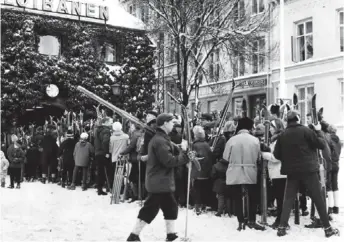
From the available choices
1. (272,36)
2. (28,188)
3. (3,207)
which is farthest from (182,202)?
(272,36)

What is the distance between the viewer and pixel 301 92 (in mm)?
23672

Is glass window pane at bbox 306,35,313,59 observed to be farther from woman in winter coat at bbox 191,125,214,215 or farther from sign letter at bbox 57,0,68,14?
woman in winter coat at bbox 191,125,214,215

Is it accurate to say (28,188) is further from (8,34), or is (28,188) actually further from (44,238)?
(8,34)

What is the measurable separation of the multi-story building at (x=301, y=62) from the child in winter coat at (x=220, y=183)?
1103 cm

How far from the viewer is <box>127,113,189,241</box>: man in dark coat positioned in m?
6.05

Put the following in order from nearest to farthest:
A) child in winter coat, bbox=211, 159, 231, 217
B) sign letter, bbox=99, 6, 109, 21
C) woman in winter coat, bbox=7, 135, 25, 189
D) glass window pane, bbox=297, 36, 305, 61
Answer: child in winter coat, bbox=211, 159, 231, 217 < woman in winter coat, bbox=7, 135, 25, 189 < glass window pane, bbox=297, 36, 305, 61 < sign letter, bbox=99, 6, 109, 21

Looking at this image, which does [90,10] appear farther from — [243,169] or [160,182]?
[160,182]

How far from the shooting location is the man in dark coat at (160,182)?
6.05m

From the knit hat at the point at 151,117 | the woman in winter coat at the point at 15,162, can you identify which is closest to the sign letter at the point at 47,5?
the woman in winter coat at the point at 15,162

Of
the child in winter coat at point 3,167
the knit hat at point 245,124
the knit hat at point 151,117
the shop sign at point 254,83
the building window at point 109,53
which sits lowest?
the child in winter coat at point 3,167

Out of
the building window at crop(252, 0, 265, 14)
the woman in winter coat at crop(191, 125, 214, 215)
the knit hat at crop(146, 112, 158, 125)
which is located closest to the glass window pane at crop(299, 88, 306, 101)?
the building window at crop(252, 0, 265, 14)

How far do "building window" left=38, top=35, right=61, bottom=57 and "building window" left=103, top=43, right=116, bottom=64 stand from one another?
2801 mm

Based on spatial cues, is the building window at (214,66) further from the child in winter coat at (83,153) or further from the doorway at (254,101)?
the child in winter coat at (83,153)

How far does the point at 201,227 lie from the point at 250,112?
2049cm
